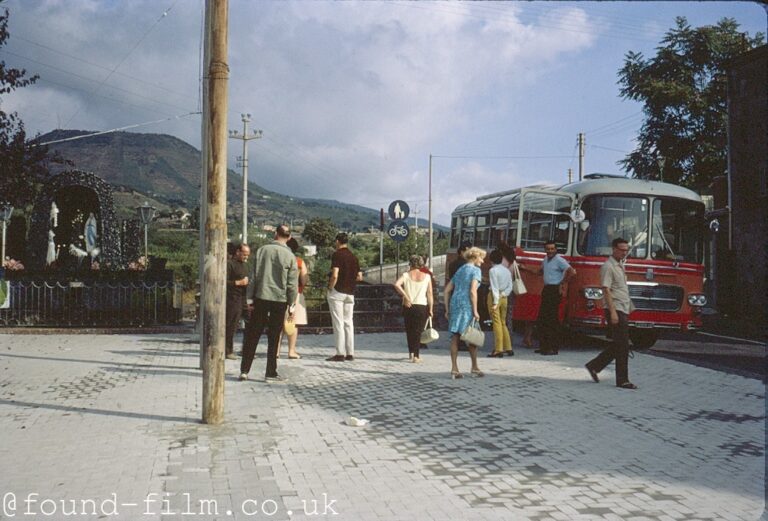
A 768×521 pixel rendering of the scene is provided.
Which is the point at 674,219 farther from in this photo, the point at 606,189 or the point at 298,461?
the point at 298,461

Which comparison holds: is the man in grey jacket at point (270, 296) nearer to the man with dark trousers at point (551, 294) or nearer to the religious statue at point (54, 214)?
the man with dark trousers at point (551, 294)

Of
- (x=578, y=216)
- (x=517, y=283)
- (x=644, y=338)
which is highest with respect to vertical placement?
(x=578, y=216)

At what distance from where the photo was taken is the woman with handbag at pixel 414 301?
1230 centimetres

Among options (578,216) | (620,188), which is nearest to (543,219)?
(578,216)

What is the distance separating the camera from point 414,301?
40.6 ft

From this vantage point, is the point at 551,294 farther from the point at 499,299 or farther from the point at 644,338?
the point at 644,338

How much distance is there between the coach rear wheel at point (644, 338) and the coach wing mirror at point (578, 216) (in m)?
2.86

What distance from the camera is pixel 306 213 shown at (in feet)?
582

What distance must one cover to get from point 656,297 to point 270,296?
24.0 ft

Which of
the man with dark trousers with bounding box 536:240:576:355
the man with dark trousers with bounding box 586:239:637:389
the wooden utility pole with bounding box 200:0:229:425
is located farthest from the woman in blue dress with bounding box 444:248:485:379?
the wooden utility pole with bounding box 200:0:229:425

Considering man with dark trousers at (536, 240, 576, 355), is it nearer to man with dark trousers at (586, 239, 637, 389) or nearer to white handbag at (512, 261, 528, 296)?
white handbag at (512, 261, 528, 296)

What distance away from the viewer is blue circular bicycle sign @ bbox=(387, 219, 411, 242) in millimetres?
18797
